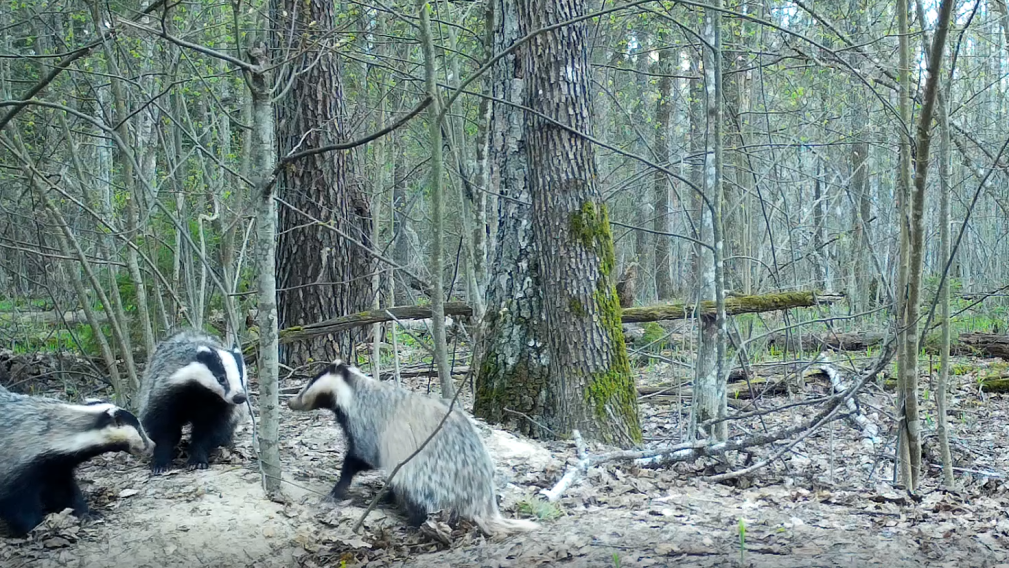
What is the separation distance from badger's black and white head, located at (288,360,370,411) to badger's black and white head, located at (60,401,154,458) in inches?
36.0

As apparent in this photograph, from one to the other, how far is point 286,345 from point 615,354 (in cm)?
361

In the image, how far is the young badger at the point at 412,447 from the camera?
4.54 meters

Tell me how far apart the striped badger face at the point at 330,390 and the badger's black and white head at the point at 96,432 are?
913 mm

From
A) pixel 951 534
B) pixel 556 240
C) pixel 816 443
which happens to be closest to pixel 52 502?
pixel 556 240

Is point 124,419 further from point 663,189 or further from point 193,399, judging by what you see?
point 663,189

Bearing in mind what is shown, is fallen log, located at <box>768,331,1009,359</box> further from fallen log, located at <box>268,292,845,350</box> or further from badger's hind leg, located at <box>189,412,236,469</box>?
badger's hind leg, located at <box>189,412,236,469</box>

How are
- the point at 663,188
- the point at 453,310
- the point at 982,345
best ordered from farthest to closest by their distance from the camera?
the point at 663,188 → the point at 982,345 → the point at 453,310

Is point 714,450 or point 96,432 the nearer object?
point 96,432

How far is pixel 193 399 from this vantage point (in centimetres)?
527

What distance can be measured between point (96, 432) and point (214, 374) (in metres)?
0.74

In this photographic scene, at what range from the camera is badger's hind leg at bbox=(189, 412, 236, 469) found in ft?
17.2

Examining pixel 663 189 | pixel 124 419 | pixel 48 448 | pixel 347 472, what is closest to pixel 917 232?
pixel 347 472


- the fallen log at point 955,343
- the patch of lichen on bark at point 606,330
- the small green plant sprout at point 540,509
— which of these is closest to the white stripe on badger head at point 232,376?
the small green plant sprout at point 540,509

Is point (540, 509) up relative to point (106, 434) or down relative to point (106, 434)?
down
